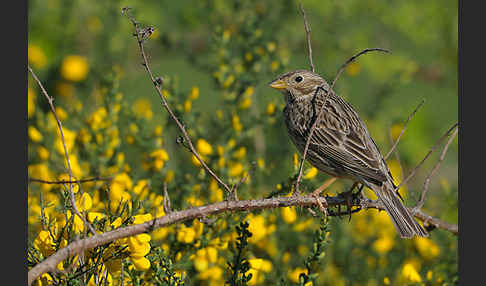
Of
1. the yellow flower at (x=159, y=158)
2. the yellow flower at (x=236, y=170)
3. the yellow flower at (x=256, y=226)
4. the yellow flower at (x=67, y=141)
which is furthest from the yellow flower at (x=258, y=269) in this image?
the yellow flower at (x=67, y=141)

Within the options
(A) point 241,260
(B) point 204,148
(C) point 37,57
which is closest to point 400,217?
(A) point 241,260

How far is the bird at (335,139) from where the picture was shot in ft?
12.0

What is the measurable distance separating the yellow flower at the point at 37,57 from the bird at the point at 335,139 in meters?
2.72

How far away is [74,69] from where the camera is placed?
568 centimetres

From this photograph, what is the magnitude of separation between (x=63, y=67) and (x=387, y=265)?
3340 millimetres

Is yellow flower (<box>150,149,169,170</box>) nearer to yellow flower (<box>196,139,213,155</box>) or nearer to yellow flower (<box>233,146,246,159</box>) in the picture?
yellow flower (<box>196,139,213,155</box>)

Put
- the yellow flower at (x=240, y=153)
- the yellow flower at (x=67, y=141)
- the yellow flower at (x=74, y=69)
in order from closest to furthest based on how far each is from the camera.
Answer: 1. the yellow flower at (x=67, y=141)
2. the yellow flower at (x=240, y=153)
3. the yellow flower at (x=74, y=69)

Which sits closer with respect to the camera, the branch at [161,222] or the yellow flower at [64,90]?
the branch at [161,222]

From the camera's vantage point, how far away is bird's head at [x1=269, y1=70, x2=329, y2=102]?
4445 mm

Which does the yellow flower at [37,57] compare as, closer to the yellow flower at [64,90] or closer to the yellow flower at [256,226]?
the yellow flower at [64,90]

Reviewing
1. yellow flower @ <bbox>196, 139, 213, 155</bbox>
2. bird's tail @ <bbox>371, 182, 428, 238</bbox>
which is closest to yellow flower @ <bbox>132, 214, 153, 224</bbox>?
bird's tail @ <bbox>371, 182, 428, 238</bbox>

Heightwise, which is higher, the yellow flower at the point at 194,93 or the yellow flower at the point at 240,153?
the yellow flower at the point at 194,93

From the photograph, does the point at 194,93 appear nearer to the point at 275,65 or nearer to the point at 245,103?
the point at 245,103

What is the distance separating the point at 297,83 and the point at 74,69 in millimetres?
2264
